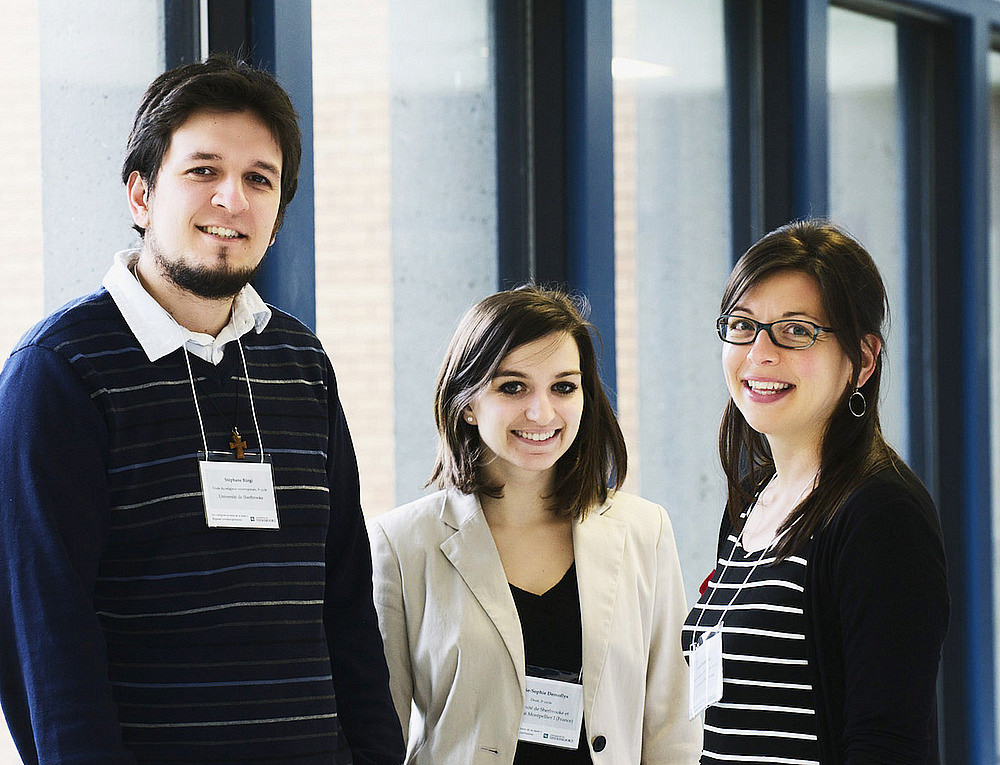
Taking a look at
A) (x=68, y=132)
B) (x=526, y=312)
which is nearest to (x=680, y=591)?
(x=526, y=312)

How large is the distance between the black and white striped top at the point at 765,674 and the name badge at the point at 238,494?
72 centimetres

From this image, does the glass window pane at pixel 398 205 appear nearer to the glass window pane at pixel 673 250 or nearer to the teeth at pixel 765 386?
the glass window pane at pixel 673 250

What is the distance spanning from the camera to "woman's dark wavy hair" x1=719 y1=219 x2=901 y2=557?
1826mm

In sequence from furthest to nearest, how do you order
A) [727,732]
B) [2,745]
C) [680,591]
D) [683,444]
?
1. [683,444]
2. [680,591]
3. [2,745]
4. [727,732]

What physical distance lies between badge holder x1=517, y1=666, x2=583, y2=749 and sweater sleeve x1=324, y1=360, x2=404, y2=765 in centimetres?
25

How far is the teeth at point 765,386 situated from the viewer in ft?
6.36

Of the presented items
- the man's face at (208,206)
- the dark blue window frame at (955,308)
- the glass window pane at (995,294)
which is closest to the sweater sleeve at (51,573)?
the man's face at (208,206)

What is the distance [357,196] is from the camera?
2.87 metres

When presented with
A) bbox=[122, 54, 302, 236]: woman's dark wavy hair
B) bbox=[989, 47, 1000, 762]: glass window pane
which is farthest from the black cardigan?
bbox=[989, 47, 1000, 762]: glass window pane

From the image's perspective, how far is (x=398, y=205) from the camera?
9.79 feet

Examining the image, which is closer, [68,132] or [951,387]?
[68,132]

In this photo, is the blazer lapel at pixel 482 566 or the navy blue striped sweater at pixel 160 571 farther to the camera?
the blazer lapel at pixel 482 566

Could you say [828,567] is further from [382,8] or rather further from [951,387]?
[951,387]

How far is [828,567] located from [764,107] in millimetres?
2617
